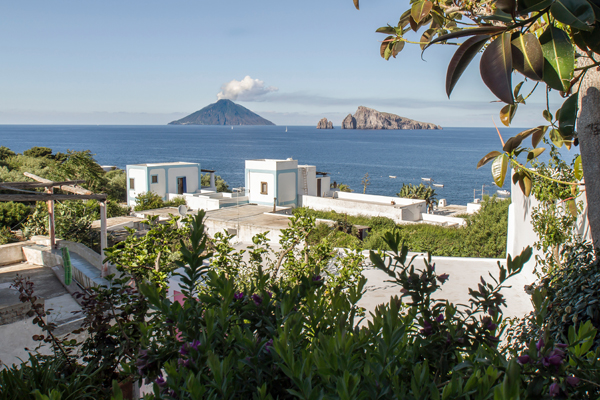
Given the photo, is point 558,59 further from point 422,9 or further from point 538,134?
point 538,134

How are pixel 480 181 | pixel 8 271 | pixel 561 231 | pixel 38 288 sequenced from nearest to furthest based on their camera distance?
1. pixel 561 231
2. pixel 38 288
3. pixel 8 271
4. pixel 480 181

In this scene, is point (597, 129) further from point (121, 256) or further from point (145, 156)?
point (145, 156)

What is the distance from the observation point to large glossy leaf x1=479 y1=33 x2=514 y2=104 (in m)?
1.26

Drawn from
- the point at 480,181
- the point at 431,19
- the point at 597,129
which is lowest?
the point at 480,181

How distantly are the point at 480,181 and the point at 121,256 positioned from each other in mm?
76902

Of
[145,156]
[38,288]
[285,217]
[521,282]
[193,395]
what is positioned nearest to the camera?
[193,395]

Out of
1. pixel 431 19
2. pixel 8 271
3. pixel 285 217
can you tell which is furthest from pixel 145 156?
pixel 431 19

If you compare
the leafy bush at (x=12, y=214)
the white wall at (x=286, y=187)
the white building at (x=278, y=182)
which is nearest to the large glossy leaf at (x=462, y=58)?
the leafy bush at (x=12, y=214)

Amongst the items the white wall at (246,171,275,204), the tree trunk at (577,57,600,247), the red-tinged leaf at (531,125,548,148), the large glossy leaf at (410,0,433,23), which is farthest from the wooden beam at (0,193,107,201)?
the white wall at (246,171,275,204)

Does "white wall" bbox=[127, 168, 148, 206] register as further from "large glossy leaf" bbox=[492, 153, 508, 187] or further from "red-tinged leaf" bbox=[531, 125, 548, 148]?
"red-tinged leaf" bbox=[531, 125, 548, 148]

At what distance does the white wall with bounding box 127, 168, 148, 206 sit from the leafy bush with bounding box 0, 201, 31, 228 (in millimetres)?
15638

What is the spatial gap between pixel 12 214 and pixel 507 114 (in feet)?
42.0

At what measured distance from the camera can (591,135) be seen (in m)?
1.94

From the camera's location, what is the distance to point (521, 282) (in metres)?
7.17
